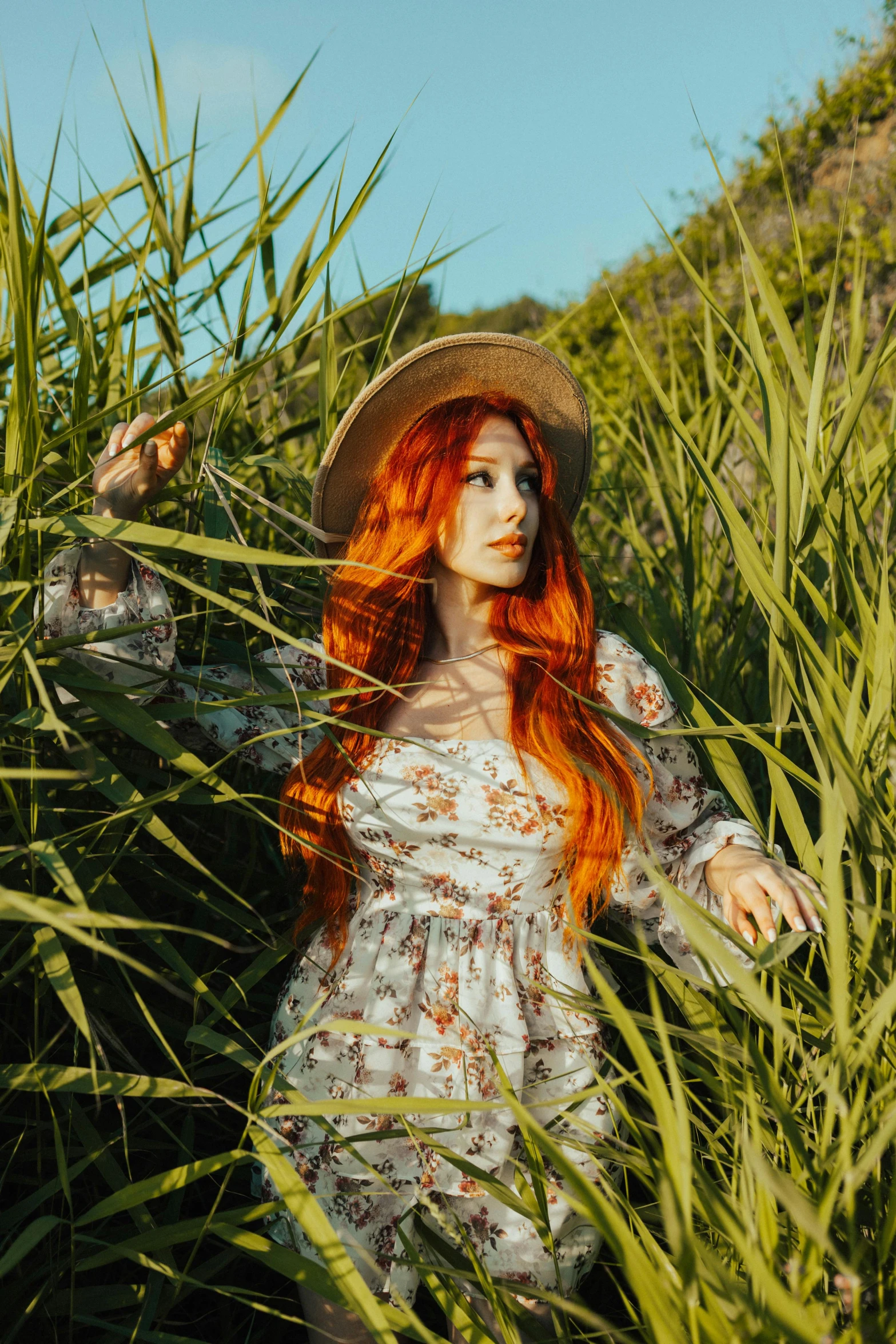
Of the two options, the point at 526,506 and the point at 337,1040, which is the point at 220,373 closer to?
the point at 526,506

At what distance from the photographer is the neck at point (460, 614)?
1229 millimetres

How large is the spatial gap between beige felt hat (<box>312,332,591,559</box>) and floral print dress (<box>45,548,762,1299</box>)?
0.27m

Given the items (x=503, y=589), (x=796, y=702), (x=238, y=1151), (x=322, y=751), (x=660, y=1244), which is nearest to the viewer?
(x=238, y=1151)

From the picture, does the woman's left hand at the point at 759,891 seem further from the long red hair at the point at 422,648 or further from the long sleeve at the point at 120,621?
the long sleeve at the point at 120,621

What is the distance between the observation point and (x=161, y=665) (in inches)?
40.6

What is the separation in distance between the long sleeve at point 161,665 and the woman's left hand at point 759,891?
468mm

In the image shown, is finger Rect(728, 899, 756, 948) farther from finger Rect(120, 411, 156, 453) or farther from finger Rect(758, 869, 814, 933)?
finger Rect(120, 411, 156, 453)

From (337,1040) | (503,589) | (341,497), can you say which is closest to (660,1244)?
(337,1040)

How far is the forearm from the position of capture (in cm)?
98

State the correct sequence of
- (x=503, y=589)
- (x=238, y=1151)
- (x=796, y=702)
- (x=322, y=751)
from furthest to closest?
1. (x=503, y=589)
2. (x=322, y=751)
3. (x=796, y=702)
4. (x=238, y=1151)

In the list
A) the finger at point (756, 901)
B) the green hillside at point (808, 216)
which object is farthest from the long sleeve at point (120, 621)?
the green hillside at point (808, 216)

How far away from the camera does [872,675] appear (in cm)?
83

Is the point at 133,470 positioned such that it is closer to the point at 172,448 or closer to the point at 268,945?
the point at 172,448

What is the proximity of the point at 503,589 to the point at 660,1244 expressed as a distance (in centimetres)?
76
